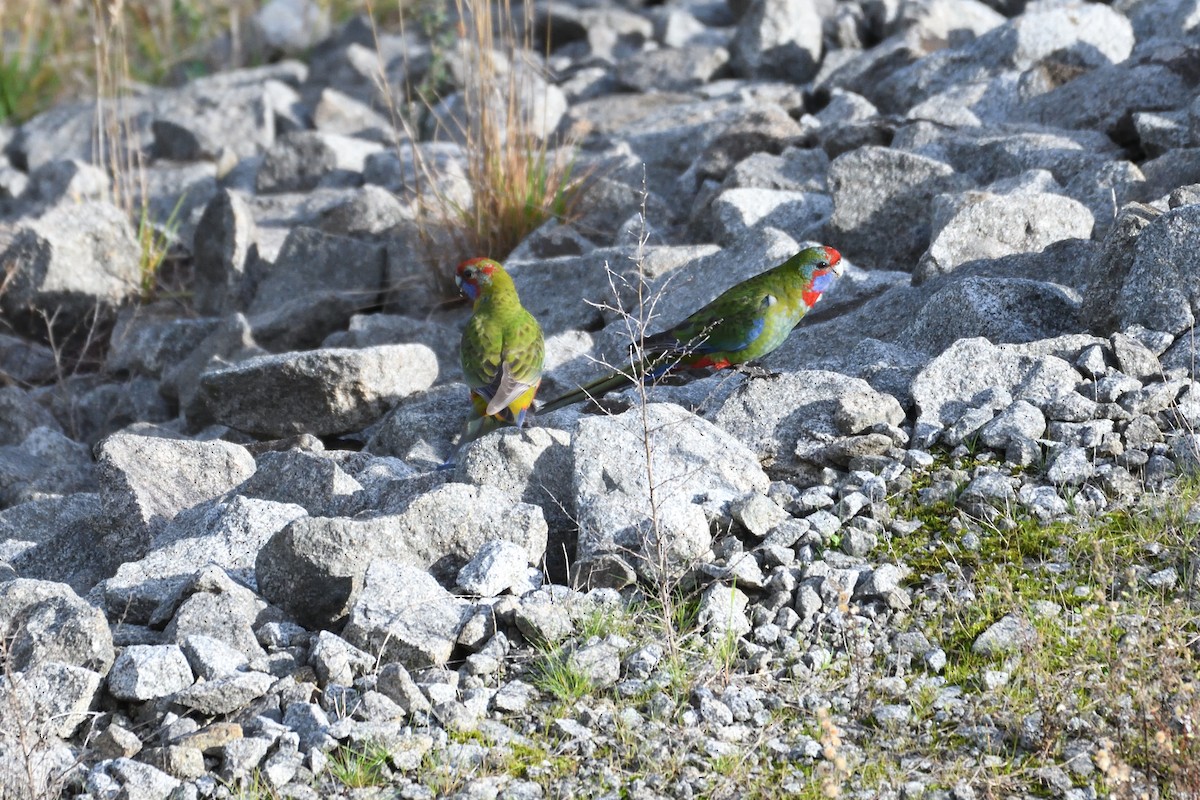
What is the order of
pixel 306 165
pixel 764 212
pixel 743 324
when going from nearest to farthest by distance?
pixel 743 324, pixel 764 212, pixel 306 165

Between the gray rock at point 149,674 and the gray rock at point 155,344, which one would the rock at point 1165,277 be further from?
the gray rock at point 155,344

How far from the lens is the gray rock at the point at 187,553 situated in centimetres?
368

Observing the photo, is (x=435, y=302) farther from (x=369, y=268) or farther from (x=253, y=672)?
(x=253, y=672)

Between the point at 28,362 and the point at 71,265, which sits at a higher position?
the point at 71,265

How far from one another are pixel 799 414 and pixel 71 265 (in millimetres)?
4930

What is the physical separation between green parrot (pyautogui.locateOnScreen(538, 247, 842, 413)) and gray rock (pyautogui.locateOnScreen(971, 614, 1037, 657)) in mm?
1742

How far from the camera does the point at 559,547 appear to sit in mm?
3947

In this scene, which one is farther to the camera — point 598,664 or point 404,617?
point 404,617

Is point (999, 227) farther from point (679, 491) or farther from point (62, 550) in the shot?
point (62, 550)

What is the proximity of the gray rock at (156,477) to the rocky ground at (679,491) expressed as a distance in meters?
0.01

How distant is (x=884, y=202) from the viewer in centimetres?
618

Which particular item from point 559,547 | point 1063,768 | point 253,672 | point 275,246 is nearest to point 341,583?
point 253,672

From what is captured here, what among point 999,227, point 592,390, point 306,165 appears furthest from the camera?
point 306,165

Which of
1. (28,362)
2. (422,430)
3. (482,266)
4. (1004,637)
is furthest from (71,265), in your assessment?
(1004,637)
